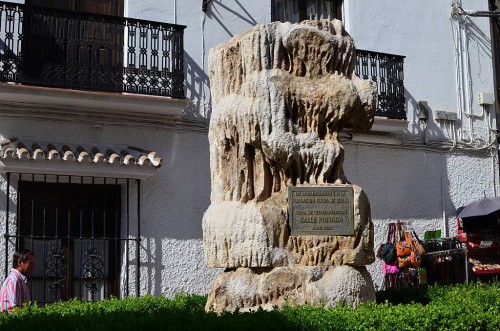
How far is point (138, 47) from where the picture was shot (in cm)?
1117

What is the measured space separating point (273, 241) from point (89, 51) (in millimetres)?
5949

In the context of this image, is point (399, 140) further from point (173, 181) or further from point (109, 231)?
point (109, 231)

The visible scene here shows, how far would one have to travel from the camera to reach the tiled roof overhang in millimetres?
9750

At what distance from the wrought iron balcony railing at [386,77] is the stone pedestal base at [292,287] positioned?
7.36 m

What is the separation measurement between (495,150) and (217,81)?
9379 millimetres

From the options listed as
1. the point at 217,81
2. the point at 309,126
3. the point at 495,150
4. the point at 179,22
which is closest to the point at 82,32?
the point at 179,22

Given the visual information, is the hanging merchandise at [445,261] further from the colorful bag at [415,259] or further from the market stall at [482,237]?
the colorful bag at [415,259]

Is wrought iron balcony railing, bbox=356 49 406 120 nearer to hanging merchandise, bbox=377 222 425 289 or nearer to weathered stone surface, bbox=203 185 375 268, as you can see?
hanging merchandise, bbox=377 222 425 289

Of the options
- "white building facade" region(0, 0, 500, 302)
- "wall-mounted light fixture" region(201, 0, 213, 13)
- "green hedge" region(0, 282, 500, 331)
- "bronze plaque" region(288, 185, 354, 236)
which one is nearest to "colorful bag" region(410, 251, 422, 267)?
"white building facade" region(0, 0, 500, 302)

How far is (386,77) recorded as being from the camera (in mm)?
12852

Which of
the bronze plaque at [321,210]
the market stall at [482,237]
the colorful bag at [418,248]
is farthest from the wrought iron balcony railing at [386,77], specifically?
the bronze plaque at [321,210]

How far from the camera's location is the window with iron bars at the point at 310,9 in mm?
13078

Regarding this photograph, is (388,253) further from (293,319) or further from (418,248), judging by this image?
(293,319)

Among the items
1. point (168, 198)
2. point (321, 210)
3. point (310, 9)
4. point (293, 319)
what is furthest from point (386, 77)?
point (293, 319)
